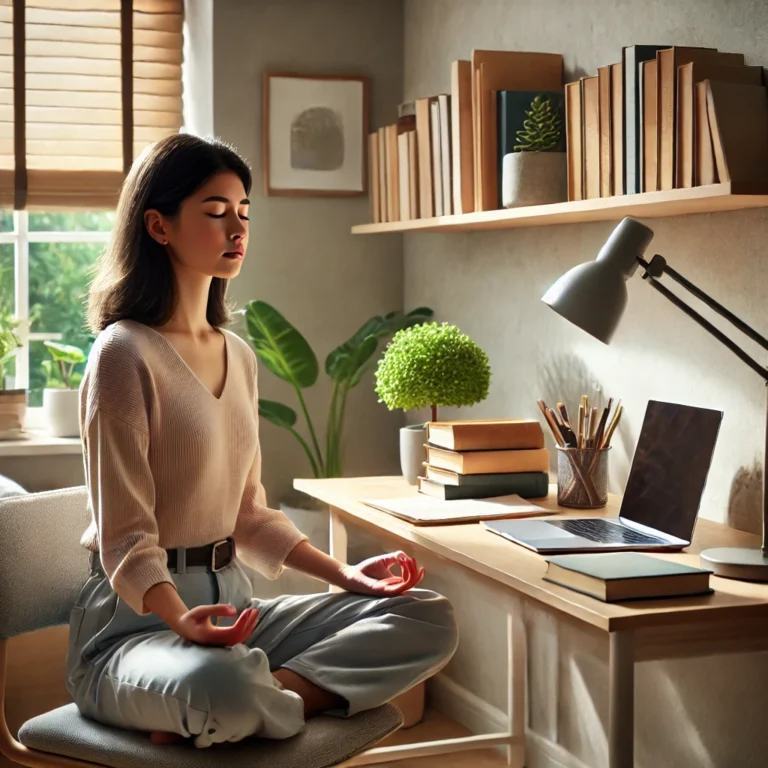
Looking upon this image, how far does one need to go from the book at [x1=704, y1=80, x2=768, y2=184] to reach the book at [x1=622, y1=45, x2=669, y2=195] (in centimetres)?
19

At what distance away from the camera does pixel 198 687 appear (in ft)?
5.19

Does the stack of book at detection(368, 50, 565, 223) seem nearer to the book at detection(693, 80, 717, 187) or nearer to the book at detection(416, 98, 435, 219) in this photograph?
the book at detection(416, 98, 435, 219)

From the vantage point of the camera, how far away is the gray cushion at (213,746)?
1.64m

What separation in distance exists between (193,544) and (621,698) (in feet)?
2.30

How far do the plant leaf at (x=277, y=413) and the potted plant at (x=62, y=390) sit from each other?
56 centimetres

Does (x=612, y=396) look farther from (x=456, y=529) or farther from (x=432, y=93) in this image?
(x=432, y=93)

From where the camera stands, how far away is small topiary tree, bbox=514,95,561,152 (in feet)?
7.99

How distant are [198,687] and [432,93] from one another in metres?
2.16

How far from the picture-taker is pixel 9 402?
3410mm

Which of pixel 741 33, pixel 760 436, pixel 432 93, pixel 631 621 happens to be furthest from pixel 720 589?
pixel 432 93

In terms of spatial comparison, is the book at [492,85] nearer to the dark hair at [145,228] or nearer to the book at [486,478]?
the book at [486,478]

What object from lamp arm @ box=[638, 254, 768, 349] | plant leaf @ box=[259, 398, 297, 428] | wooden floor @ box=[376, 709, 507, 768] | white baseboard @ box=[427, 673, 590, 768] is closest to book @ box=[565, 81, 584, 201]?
lamp arm @ box=[638, 254, 768, 349]

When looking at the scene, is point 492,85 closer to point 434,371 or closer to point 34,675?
point 434,371

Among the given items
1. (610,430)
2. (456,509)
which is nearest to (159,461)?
(456,509)
